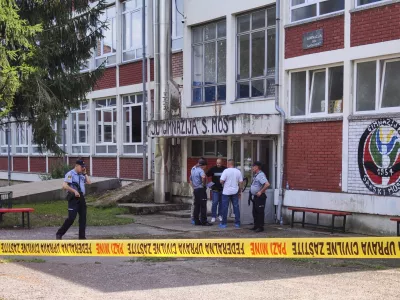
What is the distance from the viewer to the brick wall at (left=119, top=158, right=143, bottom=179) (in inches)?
835

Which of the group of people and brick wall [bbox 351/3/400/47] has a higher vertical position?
brick wall [bbox 351/3/400/47]

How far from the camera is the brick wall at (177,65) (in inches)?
736

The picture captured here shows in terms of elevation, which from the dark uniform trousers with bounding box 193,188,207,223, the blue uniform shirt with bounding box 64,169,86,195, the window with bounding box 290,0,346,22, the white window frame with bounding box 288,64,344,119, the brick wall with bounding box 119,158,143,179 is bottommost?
the dark uniform trousers with bounding box 193,188,207,223

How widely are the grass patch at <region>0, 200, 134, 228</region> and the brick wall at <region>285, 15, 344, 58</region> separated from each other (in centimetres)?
619

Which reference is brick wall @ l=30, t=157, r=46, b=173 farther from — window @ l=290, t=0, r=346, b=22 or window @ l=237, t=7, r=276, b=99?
window @ l=290, t=0, r=346, b=22

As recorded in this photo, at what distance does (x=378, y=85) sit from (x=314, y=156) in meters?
2.36

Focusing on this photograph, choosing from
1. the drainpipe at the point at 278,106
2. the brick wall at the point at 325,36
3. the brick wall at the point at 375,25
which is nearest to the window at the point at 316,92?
the drainpipe at the point at 278,106

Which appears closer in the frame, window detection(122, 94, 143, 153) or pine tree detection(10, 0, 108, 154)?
pine tree detection(10, 0, 108, 154)

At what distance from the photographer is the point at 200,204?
1448 cm

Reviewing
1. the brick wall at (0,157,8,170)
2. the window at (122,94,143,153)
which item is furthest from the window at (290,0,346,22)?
the brick wall at (0,157,8,170)

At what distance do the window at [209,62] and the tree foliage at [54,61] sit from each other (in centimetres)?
318

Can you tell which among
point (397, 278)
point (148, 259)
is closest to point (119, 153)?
point (148, 259)

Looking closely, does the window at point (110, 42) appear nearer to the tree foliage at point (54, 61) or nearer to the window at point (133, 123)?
the window at point (133, 123)

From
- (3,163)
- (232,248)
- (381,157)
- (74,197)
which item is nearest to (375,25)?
(381,157)
